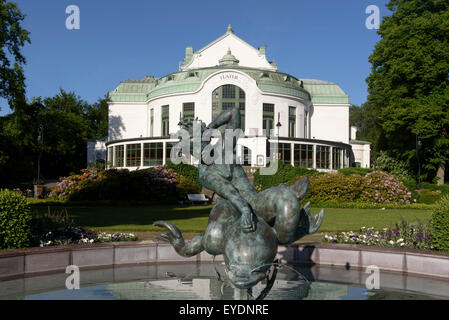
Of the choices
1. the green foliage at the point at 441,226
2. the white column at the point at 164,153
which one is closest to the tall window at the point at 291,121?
the white column at the point at 164,153

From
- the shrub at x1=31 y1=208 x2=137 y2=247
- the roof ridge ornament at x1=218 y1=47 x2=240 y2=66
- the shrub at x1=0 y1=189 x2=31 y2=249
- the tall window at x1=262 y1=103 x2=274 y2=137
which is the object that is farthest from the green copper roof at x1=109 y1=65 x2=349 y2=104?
the shrub at x1=0 y1=189 x2=31 y2=249

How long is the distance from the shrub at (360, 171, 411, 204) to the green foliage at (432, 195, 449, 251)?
17.4 metres

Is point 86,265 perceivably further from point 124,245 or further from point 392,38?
point 392,38

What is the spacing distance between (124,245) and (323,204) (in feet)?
59.0

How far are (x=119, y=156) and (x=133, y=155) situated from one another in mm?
2843

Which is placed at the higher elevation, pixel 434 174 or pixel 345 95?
pixel 345 95

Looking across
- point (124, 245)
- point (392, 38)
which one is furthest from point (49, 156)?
point (124, 245)

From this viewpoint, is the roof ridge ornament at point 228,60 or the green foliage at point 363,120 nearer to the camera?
the roof ridge ornament at point 228,60

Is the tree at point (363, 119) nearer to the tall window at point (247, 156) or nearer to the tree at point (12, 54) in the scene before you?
the tall window at point (247, 156)

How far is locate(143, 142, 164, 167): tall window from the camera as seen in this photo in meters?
41.2

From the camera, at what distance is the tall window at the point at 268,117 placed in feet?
149

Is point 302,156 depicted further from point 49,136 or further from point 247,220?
point 247,220
